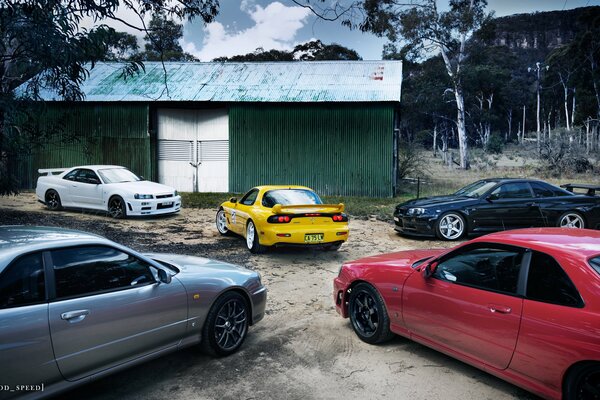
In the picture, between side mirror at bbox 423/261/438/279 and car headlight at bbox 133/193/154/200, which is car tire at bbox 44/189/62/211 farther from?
side mirror at bbox 423/261/438/279

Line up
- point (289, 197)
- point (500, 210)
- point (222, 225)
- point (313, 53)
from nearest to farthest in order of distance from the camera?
point (289, 197) → point (500, 210) → point (222, 225) → point (313, 53)

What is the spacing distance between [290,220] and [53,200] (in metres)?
9.67

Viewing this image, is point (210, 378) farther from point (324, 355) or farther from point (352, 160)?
point (352, 160)

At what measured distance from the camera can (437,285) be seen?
13.6 feet

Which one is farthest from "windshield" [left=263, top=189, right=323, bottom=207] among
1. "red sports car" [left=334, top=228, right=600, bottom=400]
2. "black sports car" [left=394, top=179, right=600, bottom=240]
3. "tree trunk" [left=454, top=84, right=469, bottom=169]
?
"tree trunk" [left=454, top=84, right=469, bottom=169]

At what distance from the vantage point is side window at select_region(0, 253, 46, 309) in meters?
3.04

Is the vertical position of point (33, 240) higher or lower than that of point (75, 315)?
higher

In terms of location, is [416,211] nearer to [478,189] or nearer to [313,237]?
[478,189]

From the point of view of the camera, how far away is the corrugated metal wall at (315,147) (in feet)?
62.4

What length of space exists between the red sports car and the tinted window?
7.12 m

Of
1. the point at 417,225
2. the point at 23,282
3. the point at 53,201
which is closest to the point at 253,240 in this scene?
the point at 417,225

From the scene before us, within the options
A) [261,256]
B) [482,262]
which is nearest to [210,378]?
[482,262]

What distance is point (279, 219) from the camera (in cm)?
834

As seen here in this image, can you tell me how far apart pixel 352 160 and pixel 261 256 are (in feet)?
36.3
